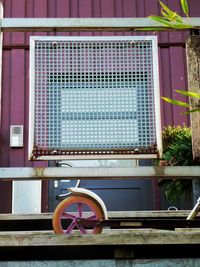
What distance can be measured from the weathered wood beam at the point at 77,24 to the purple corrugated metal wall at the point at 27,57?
12.2 feet

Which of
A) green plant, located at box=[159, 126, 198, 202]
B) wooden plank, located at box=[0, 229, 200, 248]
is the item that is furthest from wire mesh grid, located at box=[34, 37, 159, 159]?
green plant, located at box=[159, 126, 198, 202]

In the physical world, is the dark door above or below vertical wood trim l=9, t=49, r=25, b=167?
below

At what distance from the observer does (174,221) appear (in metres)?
1.65

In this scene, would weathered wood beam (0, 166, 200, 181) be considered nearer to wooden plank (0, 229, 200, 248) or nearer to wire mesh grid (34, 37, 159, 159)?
wire mesh grid (34, 37, 159, 159)

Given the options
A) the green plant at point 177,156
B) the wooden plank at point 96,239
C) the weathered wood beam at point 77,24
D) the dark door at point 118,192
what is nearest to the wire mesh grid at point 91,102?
the weathered wood beam at point 77,24

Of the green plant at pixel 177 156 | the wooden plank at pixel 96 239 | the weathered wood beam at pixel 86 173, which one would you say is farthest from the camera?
the green plant at pixel 177 156

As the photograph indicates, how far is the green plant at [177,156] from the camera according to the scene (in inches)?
164

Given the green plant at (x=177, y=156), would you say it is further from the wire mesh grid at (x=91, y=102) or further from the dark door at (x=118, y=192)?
the wire mesh grid at (x=91, y=102)

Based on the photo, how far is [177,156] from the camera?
4.23 metres

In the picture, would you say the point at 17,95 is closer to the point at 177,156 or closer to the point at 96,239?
the point at 177,156

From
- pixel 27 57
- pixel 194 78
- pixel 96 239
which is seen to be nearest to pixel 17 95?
pixel 27 57

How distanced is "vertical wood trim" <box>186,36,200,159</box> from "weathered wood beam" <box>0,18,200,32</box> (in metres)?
0.07

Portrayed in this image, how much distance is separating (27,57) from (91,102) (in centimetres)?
413

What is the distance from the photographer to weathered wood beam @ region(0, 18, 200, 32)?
6.20 feet
